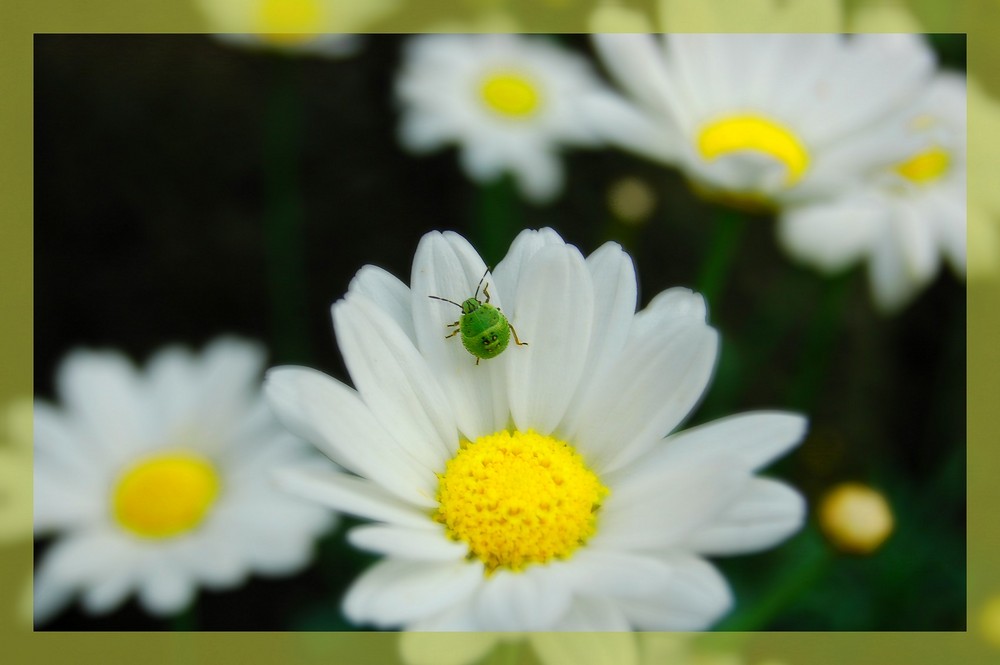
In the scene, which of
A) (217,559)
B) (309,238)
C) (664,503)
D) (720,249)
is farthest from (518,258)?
(309,238)

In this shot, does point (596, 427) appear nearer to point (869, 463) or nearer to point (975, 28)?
point (869, 463)

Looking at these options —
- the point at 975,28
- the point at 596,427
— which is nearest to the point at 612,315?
the point at 596,427

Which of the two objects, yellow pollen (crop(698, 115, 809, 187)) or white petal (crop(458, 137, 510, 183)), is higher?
white petal (crop(458, 137, 510, 183))

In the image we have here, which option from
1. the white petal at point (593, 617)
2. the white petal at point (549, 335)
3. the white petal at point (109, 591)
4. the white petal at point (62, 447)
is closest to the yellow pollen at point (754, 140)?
the white petal at point (549, 335)

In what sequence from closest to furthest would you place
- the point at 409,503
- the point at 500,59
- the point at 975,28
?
the point at 409,503 → the point at 975,28 → the point at 500,59

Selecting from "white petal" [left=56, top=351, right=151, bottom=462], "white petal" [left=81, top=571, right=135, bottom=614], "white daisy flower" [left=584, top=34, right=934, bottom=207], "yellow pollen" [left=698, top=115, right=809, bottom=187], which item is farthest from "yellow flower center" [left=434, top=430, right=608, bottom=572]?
"white petal" [left=56, top=351, right=151, bottom=462]

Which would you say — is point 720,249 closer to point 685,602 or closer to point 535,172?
point 685,602

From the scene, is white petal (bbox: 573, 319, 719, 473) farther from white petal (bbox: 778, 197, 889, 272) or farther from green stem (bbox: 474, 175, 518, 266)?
green stem (bbox: 474, 175, 518, 266)
